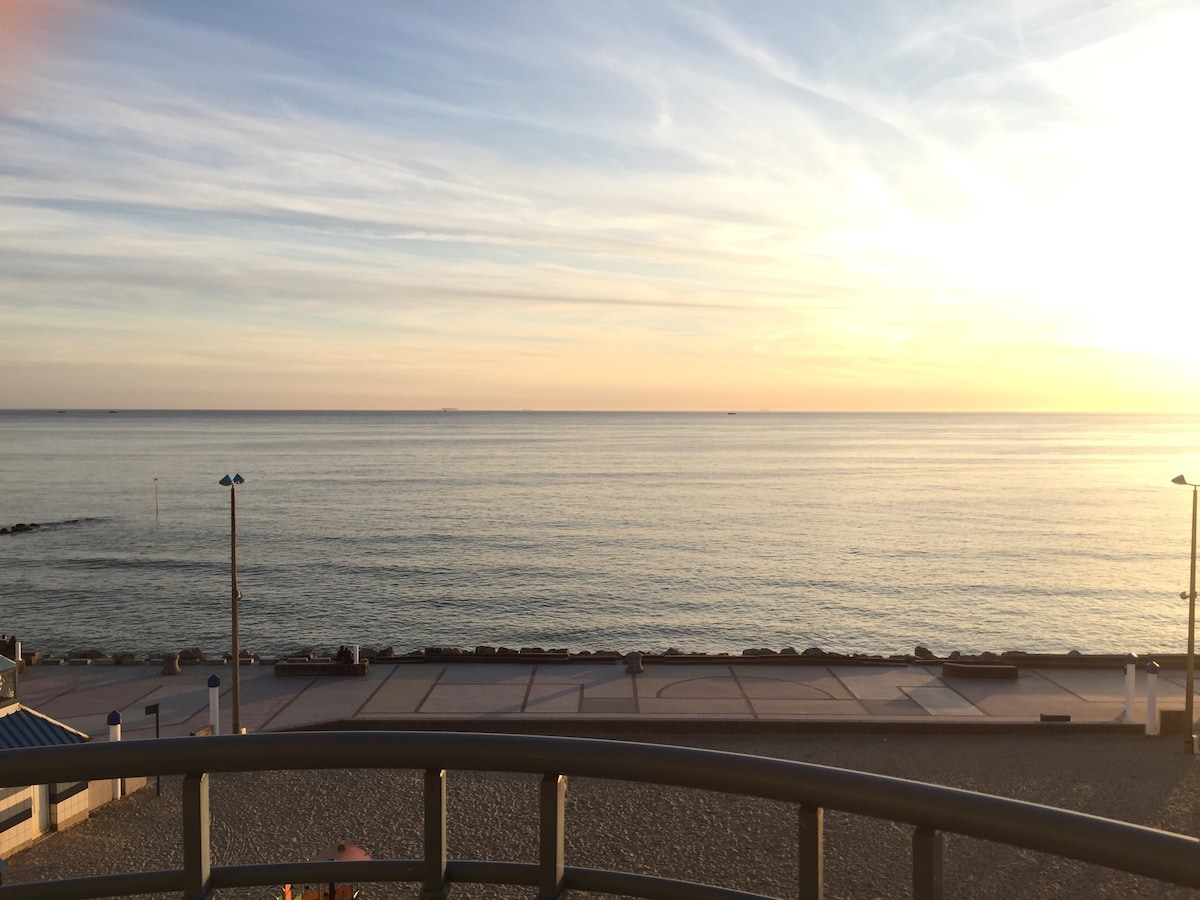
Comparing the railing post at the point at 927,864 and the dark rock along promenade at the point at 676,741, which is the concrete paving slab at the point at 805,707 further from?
the railing post at the point at 927,864

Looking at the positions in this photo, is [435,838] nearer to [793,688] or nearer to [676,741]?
[676,741]

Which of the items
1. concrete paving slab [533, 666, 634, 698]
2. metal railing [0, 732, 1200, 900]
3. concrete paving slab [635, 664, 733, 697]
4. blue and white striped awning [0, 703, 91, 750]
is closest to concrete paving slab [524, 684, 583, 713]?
concrete paving slab [533, 666, 634, 698]

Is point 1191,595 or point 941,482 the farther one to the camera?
point 941,482

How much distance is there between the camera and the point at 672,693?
23031 mm

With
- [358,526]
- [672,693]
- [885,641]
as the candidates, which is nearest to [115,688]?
[672,693]

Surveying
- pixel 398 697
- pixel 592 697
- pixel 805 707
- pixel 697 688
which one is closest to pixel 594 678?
pixel 592 697

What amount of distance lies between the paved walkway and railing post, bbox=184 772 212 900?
669 inches

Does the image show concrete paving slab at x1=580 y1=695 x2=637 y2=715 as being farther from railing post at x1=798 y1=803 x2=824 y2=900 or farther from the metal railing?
railing post at x1=798 y1=803 x2=824 y2=900

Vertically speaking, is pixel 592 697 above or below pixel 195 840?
below

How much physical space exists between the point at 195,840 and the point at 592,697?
20916 mm

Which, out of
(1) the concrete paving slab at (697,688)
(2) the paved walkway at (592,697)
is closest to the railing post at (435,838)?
(2) the paved walkway at (592,697)

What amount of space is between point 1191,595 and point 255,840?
1950 cm

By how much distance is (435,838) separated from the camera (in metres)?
2.43

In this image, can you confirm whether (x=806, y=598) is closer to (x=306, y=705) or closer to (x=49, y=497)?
(x=306, y=705)
